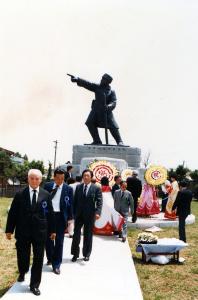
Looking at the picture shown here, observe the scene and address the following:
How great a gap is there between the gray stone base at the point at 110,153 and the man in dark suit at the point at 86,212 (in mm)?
14650

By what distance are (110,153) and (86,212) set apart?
49.0 ft

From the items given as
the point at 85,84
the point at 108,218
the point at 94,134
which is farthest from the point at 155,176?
the point at 85,84

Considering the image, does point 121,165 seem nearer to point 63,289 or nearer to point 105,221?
point 105,221

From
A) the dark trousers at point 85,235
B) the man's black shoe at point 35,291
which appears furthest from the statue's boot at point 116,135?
the man's black shoe at point 35,291

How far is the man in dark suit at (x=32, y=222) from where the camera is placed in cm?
579

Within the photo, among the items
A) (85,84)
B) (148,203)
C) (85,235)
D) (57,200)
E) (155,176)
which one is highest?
(85,84)

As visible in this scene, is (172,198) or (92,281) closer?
(92,281)

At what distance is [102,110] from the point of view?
23.2 m

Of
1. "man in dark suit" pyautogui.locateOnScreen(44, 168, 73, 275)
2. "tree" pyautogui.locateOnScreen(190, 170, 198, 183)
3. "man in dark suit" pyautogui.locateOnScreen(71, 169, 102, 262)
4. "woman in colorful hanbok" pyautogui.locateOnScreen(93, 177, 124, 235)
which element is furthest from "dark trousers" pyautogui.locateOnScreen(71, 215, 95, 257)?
"tree" pyautogui.locateOnScreen(190, 170, 198, 183)

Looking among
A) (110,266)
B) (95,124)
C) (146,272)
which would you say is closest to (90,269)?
(110,266)

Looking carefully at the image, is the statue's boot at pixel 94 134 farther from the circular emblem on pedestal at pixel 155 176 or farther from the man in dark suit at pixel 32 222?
the man in dark suit at pixel 32 222

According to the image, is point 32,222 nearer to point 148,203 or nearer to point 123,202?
point 123,202

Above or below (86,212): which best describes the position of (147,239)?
below

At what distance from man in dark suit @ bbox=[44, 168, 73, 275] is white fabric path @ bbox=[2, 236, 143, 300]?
10.1 inches
